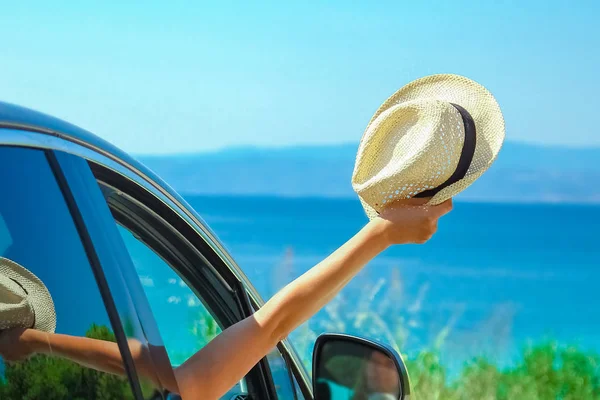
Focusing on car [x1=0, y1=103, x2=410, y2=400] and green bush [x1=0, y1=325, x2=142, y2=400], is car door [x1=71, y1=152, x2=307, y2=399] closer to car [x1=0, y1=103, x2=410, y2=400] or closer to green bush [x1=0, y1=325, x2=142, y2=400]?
car [x1=0, y1=103, x2=410, y2=400]

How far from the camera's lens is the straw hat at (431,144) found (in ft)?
5.96

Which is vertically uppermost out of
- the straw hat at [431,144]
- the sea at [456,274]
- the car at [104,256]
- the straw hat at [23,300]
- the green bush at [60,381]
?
the sea at [456,274]

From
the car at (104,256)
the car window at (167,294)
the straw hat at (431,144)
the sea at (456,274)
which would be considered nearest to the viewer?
the car at (104,256)

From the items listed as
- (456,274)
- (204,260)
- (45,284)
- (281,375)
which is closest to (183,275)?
(204,260)

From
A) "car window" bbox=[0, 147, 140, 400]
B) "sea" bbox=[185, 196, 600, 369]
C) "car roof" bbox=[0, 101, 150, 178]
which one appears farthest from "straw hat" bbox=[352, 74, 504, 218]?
"sea" bbox=[185, 196, 600, 369]

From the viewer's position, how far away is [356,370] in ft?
6.59

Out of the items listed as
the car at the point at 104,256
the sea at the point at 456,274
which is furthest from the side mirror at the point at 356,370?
the sea at the point at 456,274

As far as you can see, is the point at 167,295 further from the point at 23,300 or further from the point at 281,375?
the point at 23,300

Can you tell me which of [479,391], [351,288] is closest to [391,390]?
[479,391]

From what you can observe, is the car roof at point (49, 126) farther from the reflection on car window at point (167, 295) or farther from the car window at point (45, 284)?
the reflection on car window at point (167, 295)

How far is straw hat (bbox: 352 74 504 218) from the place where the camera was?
1.82m

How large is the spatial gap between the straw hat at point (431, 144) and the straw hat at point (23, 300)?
77cm

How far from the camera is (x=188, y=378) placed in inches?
66.7

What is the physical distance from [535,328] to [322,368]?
895 inches
